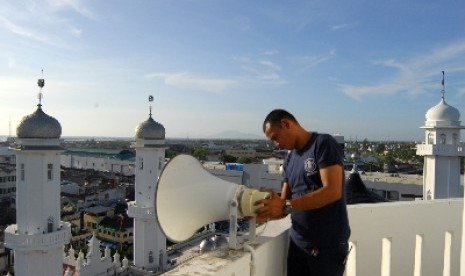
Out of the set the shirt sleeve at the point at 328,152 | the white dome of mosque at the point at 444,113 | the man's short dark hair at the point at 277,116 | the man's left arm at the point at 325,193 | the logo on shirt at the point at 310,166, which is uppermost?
the white dome of mosque at the point at 444,113

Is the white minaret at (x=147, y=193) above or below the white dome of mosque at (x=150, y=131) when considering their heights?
below

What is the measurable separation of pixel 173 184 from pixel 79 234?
22.5 metres

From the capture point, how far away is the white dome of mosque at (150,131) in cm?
1282

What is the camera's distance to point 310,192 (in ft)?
7.18

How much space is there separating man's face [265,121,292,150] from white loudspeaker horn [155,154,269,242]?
33cm

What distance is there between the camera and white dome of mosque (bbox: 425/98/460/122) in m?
13.4

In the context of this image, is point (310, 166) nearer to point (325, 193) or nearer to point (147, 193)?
point (325, 193)

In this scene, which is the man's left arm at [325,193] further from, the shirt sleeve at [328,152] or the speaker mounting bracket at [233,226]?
the speaker mounting bracket at [233,226]

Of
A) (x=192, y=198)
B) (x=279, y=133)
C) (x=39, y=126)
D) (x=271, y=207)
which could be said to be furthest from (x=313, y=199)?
(x=39, y=126)

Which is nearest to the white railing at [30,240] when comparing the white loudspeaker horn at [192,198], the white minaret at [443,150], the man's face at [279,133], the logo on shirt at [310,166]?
the white loudspeaker horn at [192,198]

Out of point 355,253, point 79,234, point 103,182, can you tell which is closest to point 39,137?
point 355,253

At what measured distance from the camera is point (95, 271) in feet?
40.7

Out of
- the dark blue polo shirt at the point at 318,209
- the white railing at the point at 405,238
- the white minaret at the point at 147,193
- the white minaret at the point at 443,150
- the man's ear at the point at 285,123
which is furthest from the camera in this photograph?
the white minaret at the point at 443,150

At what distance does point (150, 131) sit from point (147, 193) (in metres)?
1.97
